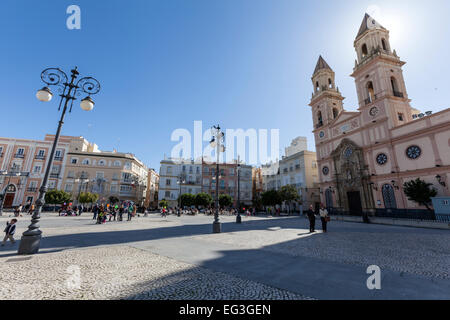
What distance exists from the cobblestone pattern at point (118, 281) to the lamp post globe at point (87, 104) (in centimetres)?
468

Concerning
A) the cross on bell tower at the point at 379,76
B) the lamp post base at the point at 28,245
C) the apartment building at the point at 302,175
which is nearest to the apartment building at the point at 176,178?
the apartment building at the point at 302,175

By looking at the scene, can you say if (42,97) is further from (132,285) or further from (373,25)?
(373,25)

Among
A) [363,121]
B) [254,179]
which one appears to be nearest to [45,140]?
[254,179]

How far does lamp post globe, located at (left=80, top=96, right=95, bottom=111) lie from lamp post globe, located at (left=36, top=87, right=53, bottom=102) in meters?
0.84

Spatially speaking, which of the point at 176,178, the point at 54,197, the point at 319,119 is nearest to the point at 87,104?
the point at 54,197

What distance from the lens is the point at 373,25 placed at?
2664cm

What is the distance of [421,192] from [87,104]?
992 inches

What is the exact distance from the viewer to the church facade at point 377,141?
1877cm

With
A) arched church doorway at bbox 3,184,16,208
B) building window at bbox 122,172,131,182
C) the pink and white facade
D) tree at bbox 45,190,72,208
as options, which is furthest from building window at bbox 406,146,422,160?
arched church doorway at bbox 3,184,16,208

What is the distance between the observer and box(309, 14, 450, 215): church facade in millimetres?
18766

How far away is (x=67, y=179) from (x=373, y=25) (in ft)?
187

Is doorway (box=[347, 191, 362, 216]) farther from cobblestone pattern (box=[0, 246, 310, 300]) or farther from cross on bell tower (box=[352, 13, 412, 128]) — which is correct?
cobblestone pattern (box=[0, 246, 310, 300])

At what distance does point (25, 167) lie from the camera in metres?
35.8

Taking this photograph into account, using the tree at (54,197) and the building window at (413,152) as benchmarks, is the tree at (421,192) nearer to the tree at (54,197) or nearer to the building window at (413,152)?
the building window at (413,152)
